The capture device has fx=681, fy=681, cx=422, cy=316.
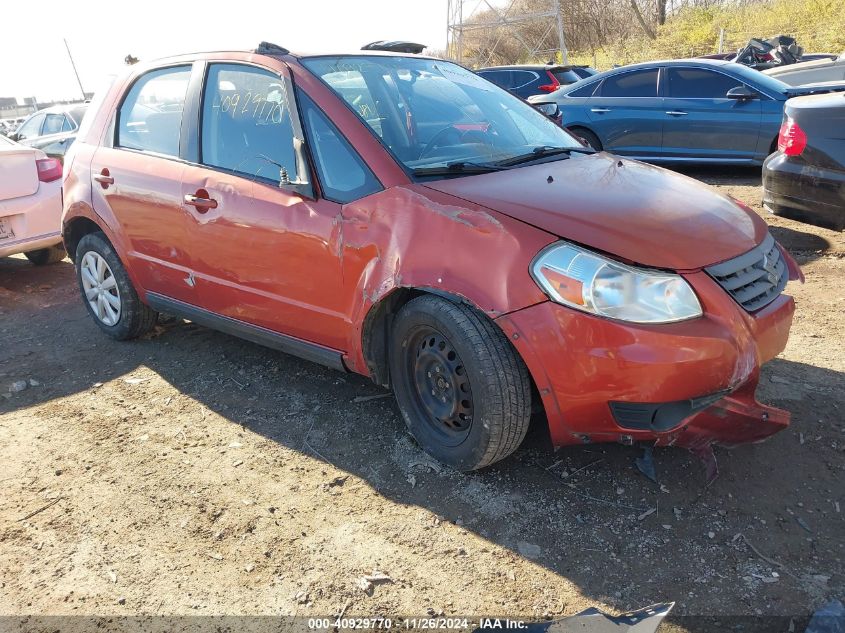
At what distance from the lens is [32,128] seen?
40.3 ft

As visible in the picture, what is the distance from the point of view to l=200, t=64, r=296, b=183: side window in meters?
3.35

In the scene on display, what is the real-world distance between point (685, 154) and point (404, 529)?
25.6 ft

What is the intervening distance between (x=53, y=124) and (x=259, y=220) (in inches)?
416

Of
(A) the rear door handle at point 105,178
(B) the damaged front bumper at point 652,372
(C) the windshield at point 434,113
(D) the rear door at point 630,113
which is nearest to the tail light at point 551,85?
(D) the rear door at point 630,113

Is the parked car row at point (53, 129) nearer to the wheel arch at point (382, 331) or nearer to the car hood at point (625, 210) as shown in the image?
Result: the wheel arch at point (382, 331)

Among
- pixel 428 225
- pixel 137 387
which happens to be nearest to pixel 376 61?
pixel 428 225

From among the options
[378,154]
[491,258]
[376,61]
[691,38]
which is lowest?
[691,38]

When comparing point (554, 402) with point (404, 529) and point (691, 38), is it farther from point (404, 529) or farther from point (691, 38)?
point (691, 38)

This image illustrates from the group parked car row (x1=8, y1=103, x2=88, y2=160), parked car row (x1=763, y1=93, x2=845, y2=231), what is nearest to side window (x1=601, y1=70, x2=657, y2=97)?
parked car row (x1=763, y1=93, x2=845, y2=231)

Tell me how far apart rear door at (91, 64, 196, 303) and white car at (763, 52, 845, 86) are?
9.95 metres

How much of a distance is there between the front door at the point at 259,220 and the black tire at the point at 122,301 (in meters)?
0.94

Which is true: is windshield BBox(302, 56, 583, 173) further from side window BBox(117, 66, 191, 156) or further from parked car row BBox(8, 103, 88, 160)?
parked car row BBox(8, 103, 88, 160)

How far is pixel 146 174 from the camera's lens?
399cm

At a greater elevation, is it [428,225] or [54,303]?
[428,225]
